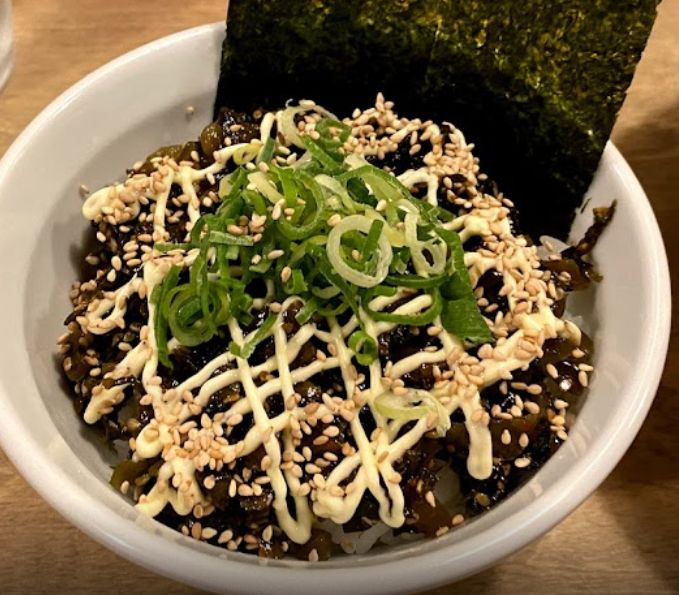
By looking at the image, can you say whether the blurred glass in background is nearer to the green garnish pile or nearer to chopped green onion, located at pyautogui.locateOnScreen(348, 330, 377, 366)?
the green garnish pile

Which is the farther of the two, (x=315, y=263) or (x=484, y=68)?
(x=484, y=68)

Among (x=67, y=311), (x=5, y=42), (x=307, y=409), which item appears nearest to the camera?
(x=307, y=409)

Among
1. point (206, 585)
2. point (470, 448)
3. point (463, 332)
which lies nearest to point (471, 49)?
point (463, 332)

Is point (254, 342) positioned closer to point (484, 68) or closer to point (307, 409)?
point (307, 409)

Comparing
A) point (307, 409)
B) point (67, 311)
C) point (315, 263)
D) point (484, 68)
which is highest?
point (484, 68)

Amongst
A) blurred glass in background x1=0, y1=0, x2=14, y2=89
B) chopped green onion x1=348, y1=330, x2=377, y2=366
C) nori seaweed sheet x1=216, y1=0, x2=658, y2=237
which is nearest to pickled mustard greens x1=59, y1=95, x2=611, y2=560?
chopped green onion x1=348, y1=330, x2=377, y2=366

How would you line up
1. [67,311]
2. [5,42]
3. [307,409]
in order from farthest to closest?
[5,42]
[67,311]
[307,409]

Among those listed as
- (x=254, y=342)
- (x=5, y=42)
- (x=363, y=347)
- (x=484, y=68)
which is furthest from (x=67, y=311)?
(x=5, y=42)

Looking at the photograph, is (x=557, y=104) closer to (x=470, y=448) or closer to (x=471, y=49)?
(x=471, y=49)
